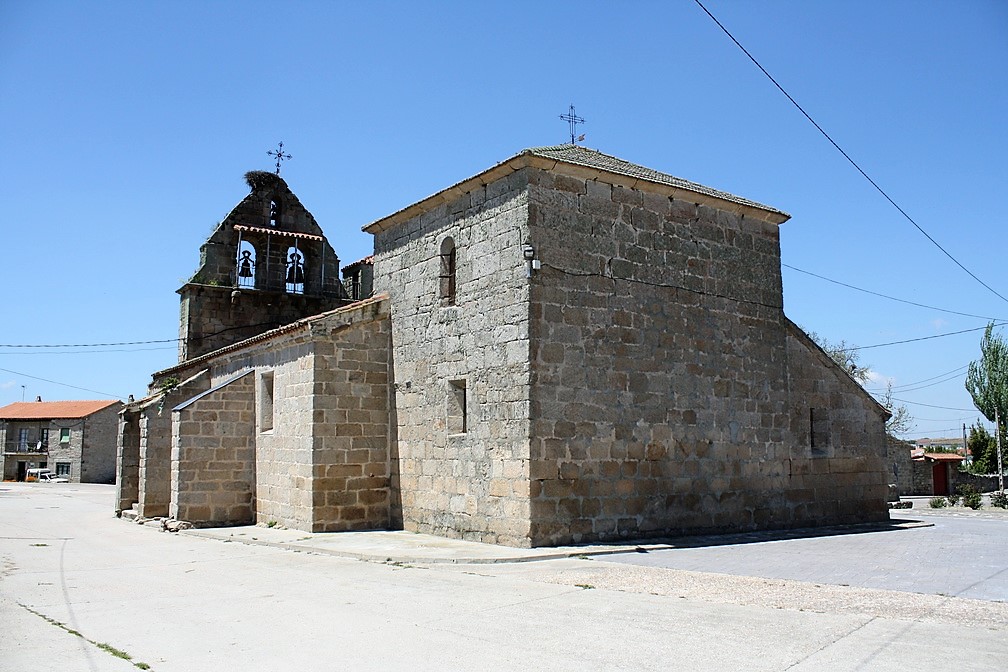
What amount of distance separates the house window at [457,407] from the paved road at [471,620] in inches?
109

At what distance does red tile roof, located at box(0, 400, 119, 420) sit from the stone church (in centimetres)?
4370

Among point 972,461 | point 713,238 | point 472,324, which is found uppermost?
point 713,238

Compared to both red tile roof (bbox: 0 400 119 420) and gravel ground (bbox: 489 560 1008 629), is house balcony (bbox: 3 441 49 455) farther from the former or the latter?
gravel ground (bbox: 489 560 1008 629)

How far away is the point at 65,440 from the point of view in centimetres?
5319

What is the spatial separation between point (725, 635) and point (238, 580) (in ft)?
17.9

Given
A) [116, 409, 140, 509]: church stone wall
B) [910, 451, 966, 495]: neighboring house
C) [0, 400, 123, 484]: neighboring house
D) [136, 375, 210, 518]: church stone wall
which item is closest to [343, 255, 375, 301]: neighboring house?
[116, 409, 140, 509]: church stone wall

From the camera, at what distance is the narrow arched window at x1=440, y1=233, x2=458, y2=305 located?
504 inches

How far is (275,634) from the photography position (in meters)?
6.06

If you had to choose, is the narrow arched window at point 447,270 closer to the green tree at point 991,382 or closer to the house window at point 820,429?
the house window at point 820,429

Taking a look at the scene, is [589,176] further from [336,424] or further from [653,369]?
[336,424]

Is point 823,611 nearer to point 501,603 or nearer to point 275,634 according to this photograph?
point 501,603

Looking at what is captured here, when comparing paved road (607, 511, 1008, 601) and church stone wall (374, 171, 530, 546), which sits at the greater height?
church stone wall (374, 171, 530, 546)

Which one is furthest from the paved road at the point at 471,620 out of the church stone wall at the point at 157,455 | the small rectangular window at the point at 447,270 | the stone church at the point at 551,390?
the church stone wall at the point at 157,455

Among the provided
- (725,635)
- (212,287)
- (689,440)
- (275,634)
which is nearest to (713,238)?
(689,440)
